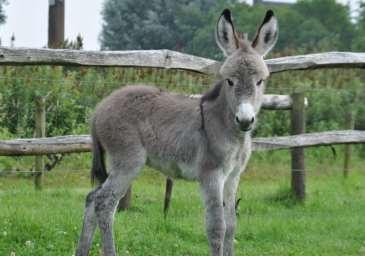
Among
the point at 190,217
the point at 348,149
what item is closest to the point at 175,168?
the point at 190,217

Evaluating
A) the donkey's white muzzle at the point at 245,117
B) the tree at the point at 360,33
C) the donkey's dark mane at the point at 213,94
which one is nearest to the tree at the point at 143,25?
the tree at the point at 360,33

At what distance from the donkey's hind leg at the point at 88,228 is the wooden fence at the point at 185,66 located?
148 centimetres

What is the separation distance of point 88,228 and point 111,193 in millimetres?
375

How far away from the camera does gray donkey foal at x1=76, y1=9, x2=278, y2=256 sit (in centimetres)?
627

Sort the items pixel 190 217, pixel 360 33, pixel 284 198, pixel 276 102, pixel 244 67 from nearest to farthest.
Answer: pixel 244 67 → pixel 190 217 → pixel 276 102 → pixel 284 198 → pixel 360 33

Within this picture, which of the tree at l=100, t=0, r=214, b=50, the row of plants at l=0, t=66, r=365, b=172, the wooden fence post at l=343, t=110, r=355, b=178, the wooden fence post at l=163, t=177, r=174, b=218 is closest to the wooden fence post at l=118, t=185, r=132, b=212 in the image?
the wooden fence post at l=163, t=177, r=174, b=218

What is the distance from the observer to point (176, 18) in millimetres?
49562

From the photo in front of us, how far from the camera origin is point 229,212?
662 cm

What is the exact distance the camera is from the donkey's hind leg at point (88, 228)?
6.62 metres

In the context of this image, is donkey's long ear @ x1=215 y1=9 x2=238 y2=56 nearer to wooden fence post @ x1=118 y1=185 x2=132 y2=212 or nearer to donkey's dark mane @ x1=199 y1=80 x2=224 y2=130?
donkey's dark mane @ x1=199 y1=80 x2=224 y2=130

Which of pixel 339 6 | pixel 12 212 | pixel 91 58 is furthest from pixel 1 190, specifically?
pixel 339 6

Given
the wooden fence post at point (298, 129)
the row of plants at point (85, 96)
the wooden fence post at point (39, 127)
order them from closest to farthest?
the wooden fence post at point (298, 129) < the wooden fence post at point (39, 127) < the row of plants at point (85, 96)

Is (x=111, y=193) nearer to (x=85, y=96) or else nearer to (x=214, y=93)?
(x=214, y=93)

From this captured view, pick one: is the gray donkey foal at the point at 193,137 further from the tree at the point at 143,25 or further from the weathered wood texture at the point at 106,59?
the tree at the point at 143,25
